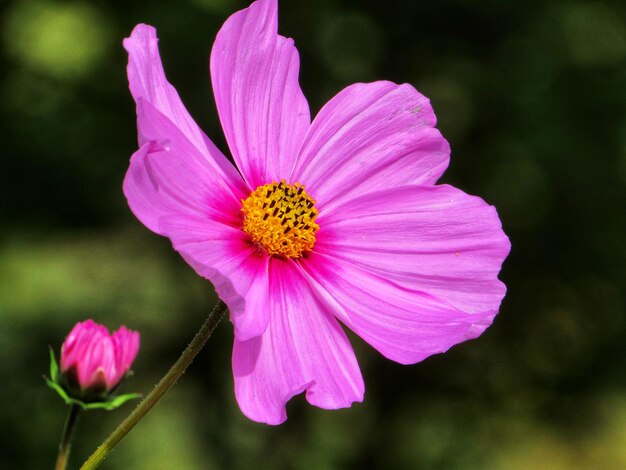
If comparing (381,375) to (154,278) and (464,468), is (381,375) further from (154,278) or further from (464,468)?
(154,278)

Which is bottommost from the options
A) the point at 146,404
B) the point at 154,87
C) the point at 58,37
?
the point at 58,37

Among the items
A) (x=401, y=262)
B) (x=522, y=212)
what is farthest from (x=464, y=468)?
(x=401, y=262)

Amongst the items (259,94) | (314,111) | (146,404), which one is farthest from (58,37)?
(146,404)

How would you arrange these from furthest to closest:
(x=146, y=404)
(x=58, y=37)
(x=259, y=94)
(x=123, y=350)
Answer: (x=58, y=37)
(x=259, y=94)
(x=123, y=350)
(x=146, y=404)

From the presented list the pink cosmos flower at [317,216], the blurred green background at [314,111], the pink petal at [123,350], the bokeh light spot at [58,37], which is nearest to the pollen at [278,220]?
the pink cosmos flower at [317,216]

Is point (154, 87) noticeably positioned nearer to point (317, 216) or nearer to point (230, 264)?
point (230, 264)

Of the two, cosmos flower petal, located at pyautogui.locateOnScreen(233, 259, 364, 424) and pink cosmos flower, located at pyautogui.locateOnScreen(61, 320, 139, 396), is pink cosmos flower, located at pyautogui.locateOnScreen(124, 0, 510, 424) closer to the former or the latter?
cosmos flower petal, located at pyautogui.locateOnScreen(233, 259, 364, 424)
